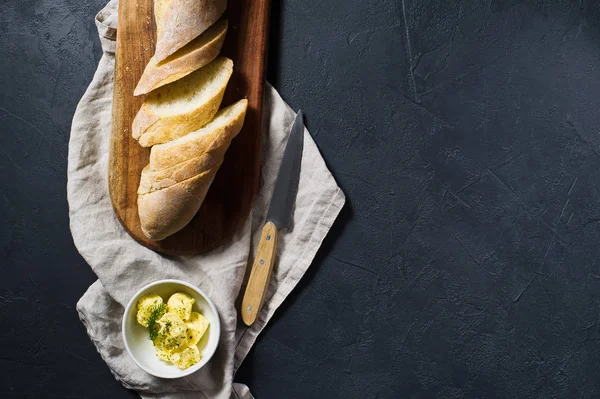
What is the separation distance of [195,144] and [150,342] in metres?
0.76

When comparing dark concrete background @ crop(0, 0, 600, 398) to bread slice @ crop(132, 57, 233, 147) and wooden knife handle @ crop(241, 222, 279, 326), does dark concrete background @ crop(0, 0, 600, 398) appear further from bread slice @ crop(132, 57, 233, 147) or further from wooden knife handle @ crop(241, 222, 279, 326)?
bread slice @ crop(132, 57, 233, 147)

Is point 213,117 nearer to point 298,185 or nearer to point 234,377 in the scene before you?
point 298,185

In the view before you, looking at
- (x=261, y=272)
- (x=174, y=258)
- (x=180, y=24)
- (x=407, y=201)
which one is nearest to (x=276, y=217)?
(x=261, y=272)

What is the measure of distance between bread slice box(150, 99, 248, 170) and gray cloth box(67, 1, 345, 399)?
0.27m

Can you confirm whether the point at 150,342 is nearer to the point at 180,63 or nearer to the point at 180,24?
the point at 180,63

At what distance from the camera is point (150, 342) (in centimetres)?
240

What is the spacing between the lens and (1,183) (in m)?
2.53

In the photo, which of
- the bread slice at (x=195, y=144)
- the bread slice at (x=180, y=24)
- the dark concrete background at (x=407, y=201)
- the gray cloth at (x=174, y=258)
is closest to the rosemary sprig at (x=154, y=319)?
the gray cloth at (x=174, y=258)

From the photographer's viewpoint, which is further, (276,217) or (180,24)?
(276,217)

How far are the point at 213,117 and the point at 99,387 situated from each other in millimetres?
1140

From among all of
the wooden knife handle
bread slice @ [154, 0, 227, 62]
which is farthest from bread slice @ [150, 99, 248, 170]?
the wooden knife handle

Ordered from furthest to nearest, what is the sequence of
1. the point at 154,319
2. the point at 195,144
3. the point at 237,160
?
1. the point at 237,160
2. the point at 154,319
3. the point at 195,144

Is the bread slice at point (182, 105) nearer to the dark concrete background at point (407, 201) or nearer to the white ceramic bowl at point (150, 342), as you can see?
the dark concrete background at point (407, 201)

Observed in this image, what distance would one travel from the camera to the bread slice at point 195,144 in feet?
7.16
